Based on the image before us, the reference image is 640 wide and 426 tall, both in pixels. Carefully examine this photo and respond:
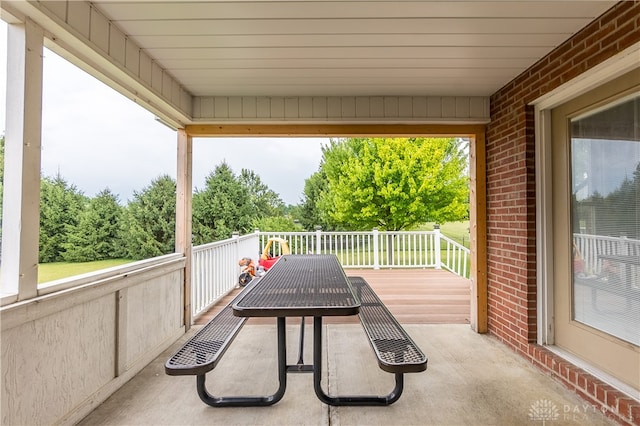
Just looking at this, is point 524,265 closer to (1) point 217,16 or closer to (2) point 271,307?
(2) point 271,307

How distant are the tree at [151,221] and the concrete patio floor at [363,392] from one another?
98 cm

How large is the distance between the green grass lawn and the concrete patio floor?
2.90 feet

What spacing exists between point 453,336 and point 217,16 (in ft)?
11.4

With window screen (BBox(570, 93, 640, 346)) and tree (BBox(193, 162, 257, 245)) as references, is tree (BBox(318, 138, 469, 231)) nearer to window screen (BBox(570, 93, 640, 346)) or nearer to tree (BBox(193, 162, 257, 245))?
window screen (BBox(570, 93, 640, 346))

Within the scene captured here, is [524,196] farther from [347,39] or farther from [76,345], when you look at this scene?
[76,345]

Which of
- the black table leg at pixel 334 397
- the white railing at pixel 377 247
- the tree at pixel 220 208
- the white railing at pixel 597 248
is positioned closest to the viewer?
the black table leg at pixel 334 397

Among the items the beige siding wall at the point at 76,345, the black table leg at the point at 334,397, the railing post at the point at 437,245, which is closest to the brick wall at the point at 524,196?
the black table leg at the point at 334,397

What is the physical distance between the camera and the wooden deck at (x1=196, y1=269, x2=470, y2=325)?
3.94m

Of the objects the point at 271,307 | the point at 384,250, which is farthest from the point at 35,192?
the point at 384,250

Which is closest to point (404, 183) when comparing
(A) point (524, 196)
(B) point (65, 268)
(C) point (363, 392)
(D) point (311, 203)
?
(A) point (524, 196)

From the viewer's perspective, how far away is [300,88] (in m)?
3.22

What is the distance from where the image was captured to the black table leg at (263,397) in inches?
78.6

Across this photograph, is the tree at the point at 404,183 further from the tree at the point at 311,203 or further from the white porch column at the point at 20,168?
the tree at the point at 311,203

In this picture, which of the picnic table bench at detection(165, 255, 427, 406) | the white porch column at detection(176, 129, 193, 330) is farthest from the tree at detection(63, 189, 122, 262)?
the white porch column at detection(176, 129, 193, 330)
